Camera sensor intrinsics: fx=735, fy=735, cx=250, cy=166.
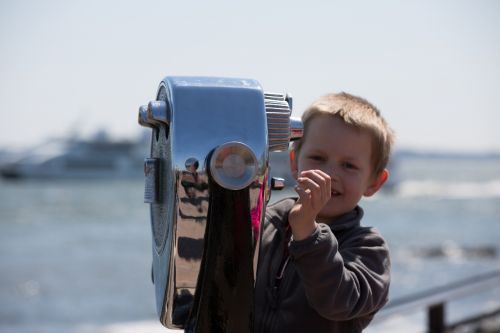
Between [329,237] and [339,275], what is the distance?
61 mm

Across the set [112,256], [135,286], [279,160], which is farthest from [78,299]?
[279,160]

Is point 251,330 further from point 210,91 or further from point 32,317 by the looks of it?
point 32,317

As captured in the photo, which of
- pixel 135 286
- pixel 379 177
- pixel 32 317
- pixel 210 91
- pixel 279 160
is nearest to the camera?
pixel 210 91

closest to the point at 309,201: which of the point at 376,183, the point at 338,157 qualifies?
the point at 338,157

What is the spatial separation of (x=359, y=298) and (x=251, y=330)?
0.68 ft

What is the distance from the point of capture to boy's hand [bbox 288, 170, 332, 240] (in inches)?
43.7

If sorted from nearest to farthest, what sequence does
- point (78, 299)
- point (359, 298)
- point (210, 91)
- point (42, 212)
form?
1. point (210, 91)
2. point (359, 298)
3. point (78, 299)
4. point (42, 212)

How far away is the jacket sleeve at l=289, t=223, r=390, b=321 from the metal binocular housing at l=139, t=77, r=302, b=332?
0.09 m

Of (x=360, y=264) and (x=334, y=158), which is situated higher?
(x=334, y=158)

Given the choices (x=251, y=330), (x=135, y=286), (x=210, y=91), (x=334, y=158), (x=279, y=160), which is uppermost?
(x=210, y=91)

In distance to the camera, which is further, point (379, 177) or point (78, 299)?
point (78, 299)

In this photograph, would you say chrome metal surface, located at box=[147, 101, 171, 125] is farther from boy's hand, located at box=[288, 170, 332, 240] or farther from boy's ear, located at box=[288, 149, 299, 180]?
boy's ear, located at box=[288, 149, 299, 180]

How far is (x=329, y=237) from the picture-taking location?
1137 mm

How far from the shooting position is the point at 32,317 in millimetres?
7047
